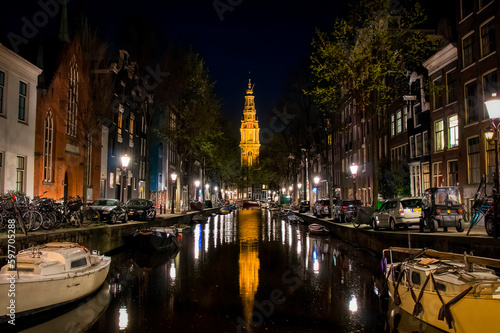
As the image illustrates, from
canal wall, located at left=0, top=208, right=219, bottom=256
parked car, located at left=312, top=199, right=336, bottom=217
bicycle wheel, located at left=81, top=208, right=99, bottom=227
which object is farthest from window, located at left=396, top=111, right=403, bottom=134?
bicycle wheel, located at left=81, top=208, right=99, bottom=227

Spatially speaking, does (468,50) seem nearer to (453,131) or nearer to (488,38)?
(488,38)

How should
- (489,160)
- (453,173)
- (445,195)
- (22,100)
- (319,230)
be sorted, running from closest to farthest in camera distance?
(445,195)
(489,160)
(22,100)
(453,173)
(319,230)

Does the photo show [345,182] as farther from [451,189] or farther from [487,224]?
[487,224]

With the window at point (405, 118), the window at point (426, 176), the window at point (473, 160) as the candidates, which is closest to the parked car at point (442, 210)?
the window at point (473, 160)

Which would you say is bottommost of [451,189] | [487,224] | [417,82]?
[487,224]

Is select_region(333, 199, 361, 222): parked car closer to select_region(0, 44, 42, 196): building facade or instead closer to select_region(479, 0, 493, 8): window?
select_region(479, 0, 493, 8): window

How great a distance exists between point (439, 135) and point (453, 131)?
2.21 metres

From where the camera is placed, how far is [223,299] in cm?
1198

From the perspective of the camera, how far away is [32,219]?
1803 centimetres

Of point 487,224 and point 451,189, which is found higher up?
point 451,189

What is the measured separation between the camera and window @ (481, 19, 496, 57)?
26.2 meters

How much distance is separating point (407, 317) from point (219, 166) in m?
63.6

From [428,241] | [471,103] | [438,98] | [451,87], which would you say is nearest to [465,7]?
[451,87]

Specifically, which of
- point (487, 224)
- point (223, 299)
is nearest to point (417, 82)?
point (487, 224)
